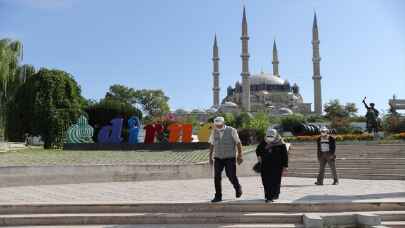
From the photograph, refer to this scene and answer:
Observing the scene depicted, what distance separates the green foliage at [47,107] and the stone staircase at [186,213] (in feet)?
69.2

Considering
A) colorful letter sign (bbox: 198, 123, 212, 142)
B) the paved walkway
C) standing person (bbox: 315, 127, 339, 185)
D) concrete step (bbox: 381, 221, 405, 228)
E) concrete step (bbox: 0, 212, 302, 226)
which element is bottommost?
concrete step (bbox: 381, 221, 405, 228)

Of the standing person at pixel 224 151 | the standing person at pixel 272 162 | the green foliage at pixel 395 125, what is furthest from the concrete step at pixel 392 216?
the green foliage at pixel 395 125

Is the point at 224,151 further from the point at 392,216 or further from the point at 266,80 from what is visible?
the point at 266,80

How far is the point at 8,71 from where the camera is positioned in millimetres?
28812

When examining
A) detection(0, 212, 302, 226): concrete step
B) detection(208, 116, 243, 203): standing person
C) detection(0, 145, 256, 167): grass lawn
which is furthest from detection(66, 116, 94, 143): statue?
detection(208, 116, 243, 203): standing person

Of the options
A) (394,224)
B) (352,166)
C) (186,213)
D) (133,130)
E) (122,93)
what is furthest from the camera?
(122,93)

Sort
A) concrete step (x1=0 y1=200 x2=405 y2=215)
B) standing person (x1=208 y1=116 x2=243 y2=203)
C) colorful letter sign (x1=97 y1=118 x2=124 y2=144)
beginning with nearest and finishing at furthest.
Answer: concrete step (x1=0 y1=200 x2=405 y2=215) → standing person (x1=208 y1=116 x2=243 y2=203) → colorful letter sign (x1=97 y1=118 x2=124 y2=144)

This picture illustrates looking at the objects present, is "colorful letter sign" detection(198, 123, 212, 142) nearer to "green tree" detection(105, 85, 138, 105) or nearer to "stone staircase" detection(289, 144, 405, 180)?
"stone staircase" detection(289, 144, 405, 180)

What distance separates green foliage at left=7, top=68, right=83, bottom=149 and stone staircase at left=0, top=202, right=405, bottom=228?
2110 cm

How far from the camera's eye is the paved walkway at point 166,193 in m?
8.27

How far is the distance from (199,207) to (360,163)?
29.8ft

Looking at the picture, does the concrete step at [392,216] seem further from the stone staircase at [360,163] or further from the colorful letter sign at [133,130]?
the colorful letter sign at [133,130]

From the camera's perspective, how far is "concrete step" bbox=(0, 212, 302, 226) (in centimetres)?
696

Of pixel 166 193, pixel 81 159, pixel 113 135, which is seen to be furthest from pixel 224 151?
pixel 113 135
